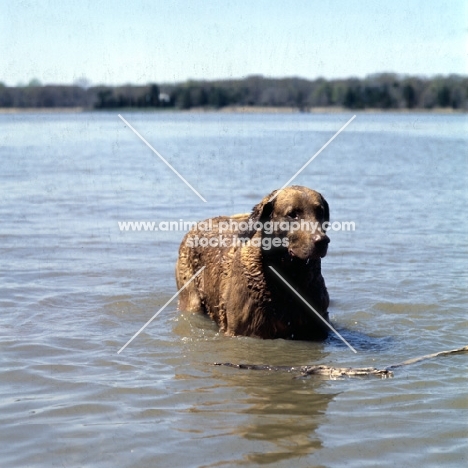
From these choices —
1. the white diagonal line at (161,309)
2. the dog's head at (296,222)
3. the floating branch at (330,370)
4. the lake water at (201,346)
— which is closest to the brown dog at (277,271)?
the dog's head at (296,222)

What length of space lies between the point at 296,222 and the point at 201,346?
1701 millimetres

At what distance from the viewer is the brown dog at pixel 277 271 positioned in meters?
8.03

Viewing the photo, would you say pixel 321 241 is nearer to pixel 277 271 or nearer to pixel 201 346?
pixel 277 271

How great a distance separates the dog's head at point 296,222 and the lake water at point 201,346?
3.51 ft

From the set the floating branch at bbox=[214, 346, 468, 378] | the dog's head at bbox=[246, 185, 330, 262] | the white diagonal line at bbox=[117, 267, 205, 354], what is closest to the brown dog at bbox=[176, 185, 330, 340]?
the dog's head at bbox=[246, 185, 330, 262]

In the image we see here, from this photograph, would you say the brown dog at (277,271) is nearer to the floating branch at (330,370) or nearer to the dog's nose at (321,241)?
the dog's nose at (321,241)

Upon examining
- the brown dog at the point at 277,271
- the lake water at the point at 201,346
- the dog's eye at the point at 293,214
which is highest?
the dog's eye at the point at 293,214

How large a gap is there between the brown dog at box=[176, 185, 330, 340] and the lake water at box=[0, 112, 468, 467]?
19 centimetres

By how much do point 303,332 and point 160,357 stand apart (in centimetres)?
152

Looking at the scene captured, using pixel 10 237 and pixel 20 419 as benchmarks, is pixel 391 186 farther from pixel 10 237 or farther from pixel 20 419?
pixel 20 419

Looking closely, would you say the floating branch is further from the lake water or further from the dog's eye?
the dog's eye

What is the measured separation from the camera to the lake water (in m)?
6.00

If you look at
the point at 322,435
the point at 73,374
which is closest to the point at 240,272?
the point at 73,374

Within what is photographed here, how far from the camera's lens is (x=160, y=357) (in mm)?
8203
